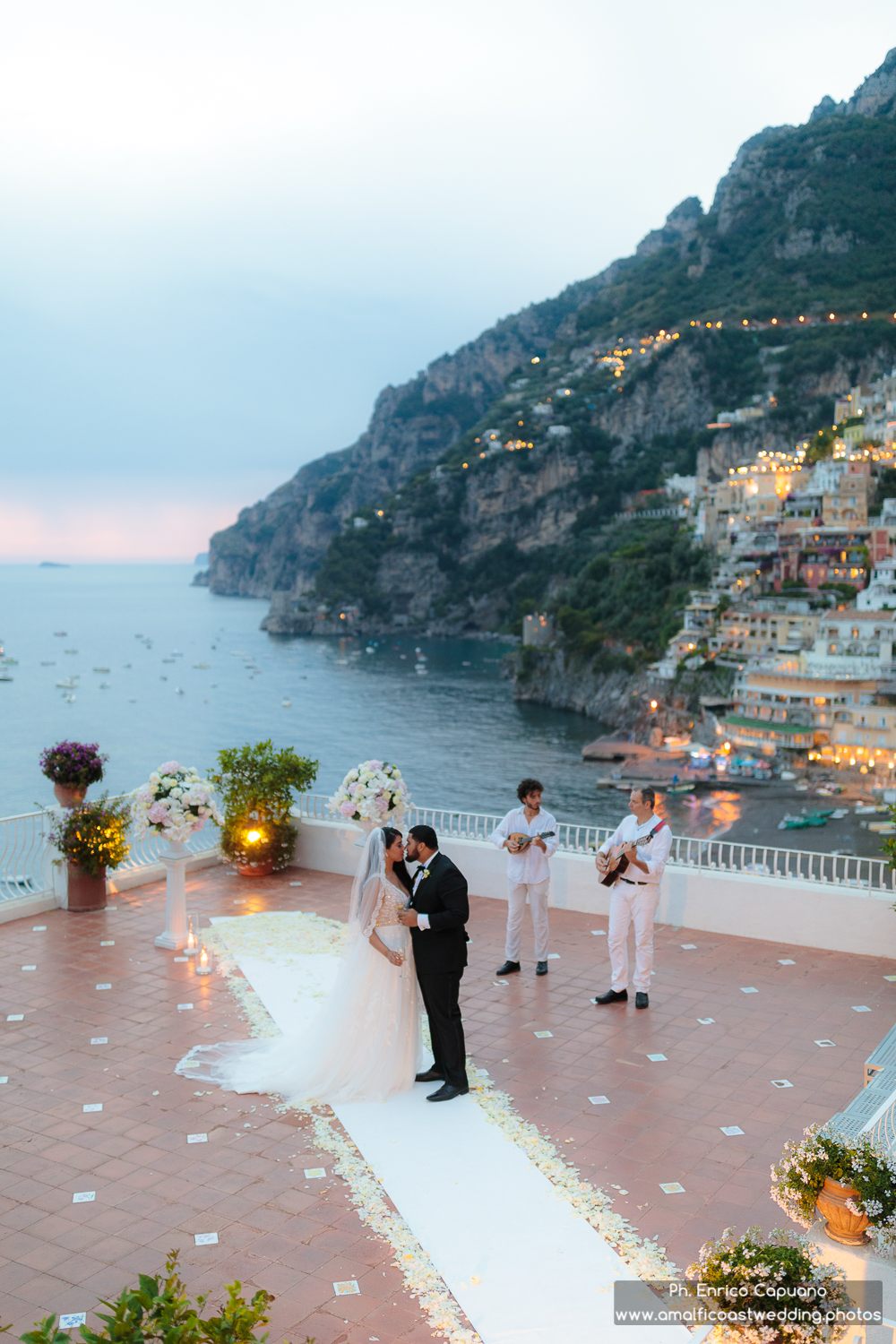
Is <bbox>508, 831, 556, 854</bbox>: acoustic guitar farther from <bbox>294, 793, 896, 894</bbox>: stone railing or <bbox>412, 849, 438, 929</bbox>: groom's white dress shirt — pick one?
<bbox>412, 849, 438, 929</bbox>: groom's white dress shirt

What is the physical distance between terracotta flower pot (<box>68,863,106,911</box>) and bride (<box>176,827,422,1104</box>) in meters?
3.60

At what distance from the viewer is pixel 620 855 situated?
21.2ft

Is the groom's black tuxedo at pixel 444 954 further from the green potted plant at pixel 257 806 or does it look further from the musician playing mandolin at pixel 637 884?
the green potted plant at pixel 257 806

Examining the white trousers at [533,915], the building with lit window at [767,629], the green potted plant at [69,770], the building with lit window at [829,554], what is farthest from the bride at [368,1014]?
the building with lit window at [829,554]

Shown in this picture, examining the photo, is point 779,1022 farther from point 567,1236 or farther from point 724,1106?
point 567,1236

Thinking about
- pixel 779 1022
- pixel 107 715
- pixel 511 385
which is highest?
pixel 511 385

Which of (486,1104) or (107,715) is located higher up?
(486,1104)

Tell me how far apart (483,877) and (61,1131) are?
4889mm

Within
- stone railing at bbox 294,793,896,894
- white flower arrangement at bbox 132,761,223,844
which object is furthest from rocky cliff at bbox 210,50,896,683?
white flower arrangement at bbox 132,761,223,844

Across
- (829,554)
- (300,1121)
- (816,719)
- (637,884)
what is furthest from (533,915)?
(829,554)

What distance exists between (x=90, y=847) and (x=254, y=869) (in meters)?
1.73

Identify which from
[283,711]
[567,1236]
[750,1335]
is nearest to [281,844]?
[567,1236]

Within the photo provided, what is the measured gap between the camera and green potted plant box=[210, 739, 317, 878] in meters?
9.66

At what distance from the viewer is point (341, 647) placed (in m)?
114
